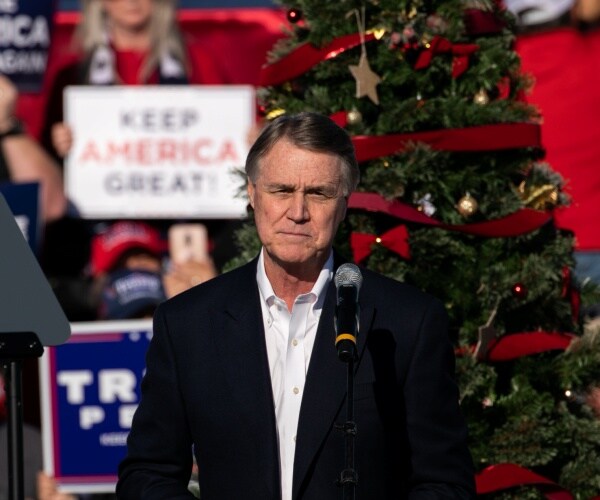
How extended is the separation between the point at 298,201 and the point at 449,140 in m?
1.54

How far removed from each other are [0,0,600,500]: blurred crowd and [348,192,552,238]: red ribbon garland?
17.1 feet

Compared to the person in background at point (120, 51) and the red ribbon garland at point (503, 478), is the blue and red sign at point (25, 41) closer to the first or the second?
the person in background at point (120, 51)

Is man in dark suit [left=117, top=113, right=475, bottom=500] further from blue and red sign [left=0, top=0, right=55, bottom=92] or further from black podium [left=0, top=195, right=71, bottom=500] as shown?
blue and red sign [left=0, top=0, right=55, bottom=92]

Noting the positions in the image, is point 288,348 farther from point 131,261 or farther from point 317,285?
point 131,261

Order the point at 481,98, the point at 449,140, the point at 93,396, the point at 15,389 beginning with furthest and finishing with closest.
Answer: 1. the point at 93,396
2. the point at 481,98
3. the point at 449,140
4. the point at 15,389

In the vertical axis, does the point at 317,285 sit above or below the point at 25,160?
below

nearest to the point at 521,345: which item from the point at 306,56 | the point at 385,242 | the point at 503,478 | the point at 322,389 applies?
the point at 503,478

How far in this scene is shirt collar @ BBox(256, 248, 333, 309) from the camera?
3.87 meters

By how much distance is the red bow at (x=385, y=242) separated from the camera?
16.9 ft

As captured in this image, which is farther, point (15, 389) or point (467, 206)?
point (467, 206)

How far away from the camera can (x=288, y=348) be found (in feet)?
12.6

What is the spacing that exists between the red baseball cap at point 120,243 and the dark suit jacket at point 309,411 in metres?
6.58

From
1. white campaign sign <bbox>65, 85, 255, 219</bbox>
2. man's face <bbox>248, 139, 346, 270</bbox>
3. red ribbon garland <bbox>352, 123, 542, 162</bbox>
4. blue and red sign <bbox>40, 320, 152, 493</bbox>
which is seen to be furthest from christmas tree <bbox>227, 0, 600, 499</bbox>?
white campaign sign <bbox>65, 85, 255, 219</bbox>

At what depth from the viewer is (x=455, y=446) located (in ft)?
12.3
